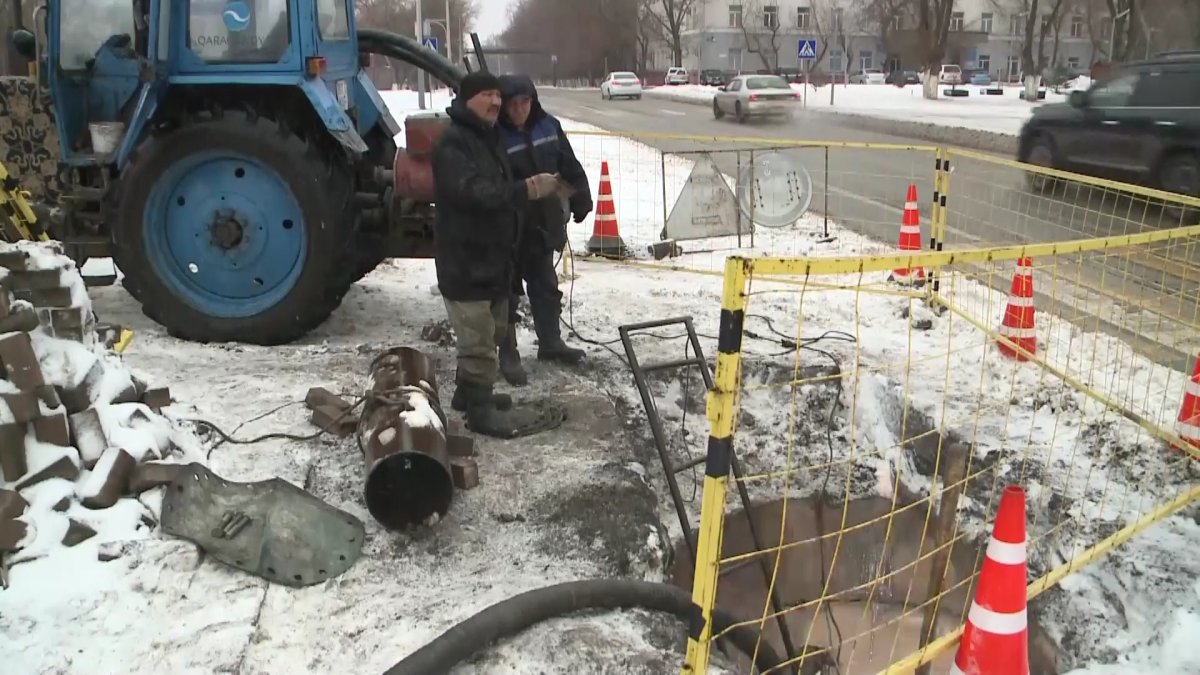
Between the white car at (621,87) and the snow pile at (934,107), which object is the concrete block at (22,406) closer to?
the snow pile at (934,107)

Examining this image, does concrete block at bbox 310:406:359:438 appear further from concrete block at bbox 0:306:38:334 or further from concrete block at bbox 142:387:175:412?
concrete block at bbox 0:306:38:334

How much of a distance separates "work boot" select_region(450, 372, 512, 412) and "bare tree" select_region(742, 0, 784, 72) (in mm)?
65509

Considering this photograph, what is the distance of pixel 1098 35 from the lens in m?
56.2

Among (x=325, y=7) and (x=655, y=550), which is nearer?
(x=655, y=550)

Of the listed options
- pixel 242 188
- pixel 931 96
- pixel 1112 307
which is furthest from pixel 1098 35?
pixel 242 188

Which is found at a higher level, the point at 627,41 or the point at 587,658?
the point at 627,41

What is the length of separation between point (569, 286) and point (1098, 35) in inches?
2354

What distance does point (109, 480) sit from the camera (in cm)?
344

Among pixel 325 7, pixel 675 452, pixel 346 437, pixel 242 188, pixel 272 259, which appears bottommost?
pixel 675 452

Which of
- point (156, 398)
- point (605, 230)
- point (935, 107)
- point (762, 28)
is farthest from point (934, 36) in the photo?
point (156, 398)

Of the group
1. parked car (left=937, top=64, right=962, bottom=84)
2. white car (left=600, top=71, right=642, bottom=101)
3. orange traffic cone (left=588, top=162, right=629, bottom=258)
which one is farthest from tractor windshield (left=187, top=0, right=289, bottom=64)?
parked car (left=937, top=64, right=962, bottom=84)

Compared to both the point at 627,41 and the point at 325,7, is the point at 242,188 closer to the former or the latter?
the point at 325,7

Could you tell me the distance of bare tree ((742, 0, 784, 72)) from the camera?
220ft

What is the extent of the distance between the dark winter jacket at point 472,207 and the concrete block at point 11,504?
5.97ft
